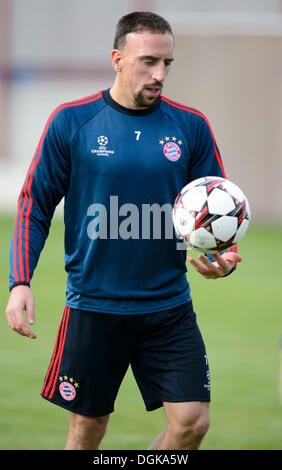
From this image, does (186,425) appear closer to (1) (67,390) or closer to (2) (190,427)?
(2) (190,427)

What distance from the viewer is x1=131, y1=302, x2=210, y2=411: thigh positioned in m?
4.73

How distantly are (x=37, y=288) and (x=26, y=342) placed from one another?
3.61 meters

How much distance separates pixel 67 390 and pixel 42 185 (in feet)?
3.81

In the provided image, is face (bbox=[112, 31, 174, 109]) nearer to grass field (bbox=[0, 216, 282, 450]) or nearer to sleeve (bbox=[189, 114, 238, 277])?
sleeve (bbox=[189, 114, 238, 277])

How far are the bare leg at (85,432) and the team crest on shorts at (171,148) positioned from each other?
152cm

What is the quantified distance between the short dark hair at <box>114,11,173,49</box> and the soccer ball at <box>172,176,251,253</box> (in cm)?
88

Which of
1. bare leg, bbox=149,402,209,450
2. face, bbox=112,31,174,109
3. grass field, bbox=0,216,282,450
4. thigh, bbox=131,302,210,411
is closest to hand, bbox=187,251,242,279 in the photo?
thigh, bbox=131,302,210,411

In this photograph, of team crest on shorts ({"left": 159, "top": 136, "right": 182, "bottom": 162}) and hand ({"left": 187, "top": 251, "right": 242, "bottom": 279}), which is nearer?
hand ({"left": 187, "top": 251, "right": 242, "bottom": 279})

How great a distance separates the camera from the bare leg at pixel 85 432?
4.76 m

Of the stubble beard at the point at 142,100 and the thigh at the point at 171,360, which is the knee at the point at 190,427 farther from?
the stubble beard at the point at 142,100

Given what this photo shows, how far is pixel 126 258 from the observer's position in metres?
4.79

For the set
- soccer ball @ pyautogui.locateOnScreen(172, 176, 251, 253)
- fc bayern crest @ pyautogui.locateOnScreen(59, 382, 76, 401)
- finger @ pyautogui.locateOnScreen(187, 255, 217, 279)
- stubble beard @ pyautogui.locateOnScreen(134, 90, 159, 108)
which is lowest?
fc bayern crest @ pyautogui.locateOnScreen(59, 382, 76, 401)

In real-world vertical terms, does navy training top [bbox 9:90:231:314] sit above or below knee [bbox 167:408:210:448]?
above
